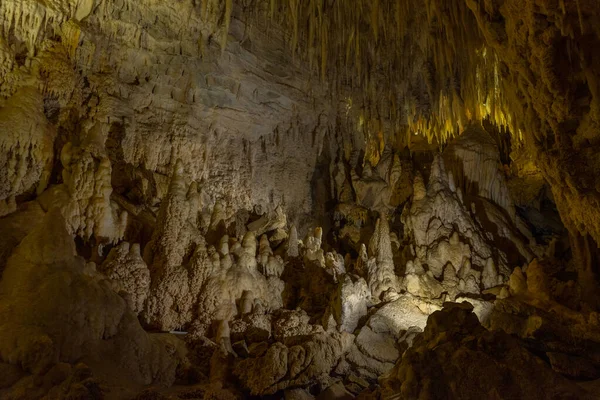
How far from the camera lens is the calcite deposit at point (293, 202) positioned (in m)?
5.07

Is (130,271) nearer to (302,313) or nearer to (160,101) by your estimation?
(302,313)

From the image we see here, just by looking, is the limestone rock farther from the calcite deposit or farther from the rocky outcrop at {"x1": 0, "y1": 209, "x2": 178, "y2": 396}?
the rocky outcrop at {"x1": 0, "y1": 209, "x2": 178, "y2": 396}

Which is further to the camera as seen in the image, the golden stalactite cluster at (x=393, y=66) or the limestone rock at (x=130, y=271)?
the golden stalactite cluster at (x=393, y=66)

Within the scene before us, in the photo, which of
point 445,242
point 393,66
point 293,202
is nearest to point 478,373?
point 445,242

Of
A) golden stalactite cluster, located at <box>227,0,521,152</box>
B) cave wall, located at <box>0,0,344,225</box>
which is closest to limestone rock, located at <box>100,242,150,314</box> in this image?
cave wall, located at <box>0,0,344,225</box>

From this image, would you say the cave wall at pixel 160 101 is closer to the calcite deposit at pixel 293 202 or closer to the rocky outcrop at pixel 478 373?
the calcite deposit at pixel 293 202

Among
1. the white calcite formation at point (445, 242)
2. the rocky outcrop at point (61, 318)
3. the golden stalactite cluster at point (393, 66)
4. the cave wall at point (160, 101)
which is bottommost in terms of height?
the rocky outcrop at point (61, 318)

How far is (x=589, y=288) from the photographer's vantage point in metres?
7.23

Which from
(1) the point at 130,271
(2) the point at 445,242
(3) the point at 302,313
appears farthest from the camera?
(2) the point at 445,242

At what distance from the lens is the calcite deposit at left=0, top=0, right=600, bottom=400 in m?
5.07

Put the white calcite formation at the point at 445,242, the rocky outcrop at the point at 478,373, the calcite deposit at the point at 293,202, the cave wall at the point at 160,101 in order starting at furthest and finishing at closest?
the white calcite formation at the point at 445,242, the cave wall at the point at 160,101, the calcite deposit at the point at 293,202, the rocky outcrop at the point at 478,373

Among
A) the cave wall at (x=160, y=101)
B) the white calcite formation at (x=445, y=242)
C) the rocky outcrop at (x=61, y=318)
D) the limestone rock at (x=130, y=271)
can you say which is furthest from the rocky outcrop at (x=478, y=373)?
the cave wall at (x=160, y=101)

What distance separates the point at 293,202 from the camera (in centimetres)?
1500

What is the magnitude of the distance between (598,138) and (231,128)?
10.2m
